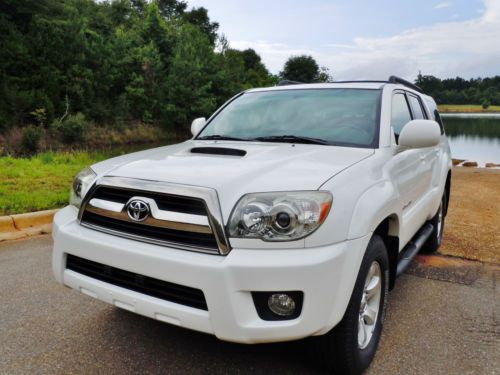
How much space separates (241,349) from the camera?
262 cm

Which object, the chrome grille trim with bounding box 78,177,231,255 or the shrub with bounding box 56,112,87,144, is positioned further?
the shrub with bounding box 56,112,87,144

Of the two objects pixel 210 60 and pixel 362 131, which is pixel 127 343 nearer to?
pixel 362 131

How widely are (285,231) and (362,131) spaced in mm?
1354

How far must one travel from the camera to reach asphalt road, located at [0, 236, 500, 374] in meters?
2.45

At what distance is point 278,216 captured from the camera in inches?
77.7

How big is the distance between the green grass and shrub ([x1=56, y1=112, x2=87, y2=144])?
1613cm

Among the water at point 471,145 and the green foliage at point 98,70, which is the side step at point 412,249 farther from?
the green foliage at point 98,70

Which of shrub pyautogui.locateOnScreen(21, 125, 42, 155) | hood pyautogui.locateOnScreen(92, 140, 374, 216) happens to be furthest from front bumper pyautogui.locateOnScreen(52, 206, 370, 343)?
shrub pyautogui.locateOnScreen(21, 125, 42, 155)

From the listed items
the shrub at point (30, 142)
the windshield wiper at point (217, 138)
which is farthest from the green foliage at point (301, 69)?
the windshield wiper at point (217, 138)

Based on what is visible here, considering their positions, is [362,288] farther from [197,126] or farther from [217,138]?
[197,126]

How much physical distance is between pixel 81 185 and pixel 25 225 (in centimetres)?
301

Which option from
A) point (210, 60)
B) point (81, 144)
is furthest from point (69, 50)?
point (210, 60)

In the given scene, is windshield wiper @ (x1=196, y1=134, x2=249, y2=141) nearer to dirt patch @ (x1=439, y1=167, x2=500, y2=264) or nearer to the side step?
the side step

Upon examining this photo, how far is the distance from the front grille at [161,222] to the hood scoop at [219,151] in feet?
2.15
